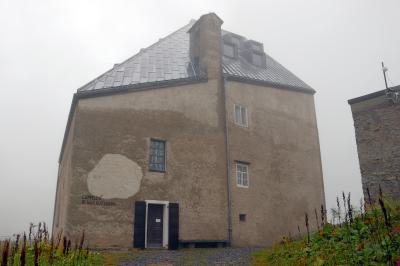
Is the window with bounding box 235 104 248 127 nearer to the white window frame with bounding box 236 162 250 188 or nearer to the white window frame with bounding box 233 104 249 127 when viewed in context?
the white window frame with bounding box 233 104 249 127

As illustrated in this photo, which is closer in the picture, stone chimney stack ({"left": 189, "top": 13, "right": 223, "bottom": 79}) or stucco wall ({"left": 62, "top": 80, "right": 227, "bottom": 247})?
stucco wall ({"left": 62, "top": 80, "right": 227, "bottom": 247})

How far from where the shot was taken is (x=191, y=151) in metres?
18.9

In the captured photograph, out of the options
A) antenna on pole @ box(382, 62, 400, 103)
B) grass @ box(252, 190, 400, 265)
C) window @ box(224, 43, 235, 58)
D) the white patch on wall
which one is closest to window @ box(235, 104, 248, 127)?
window @ box(224, 43, 235, 58)

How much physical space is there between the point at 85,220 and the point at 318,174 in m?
14.6

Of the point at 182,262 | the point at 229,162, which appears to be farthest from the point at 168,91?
the point at 182,262

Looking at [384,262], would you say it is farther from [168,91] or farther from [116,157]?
[168,91]

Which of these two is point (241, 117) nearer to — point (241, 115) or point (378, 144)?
point (241, 115)

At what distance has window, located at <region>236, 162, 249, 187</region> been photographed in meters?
20.2

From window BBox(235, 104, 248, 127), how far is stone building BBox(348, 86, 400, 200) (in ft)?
23.6

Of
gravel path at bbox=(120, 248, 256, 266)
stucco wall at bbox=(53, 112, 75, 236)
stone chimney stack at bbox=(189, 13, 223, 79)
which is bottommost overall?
gravel path at bbox=(120, 248, 256, 266)

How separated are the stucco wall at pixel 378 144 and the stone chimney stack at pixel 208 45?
8.51 metres

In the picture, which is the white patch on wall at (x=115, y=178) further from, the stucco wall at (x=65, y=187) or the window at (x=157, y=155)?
the stucco wall at (x=65, y=187)

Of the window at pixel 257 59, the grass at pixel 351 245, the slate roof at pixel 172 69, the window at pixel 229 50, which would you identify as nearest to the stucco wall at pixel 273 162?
the slate roof at pixel 172 69

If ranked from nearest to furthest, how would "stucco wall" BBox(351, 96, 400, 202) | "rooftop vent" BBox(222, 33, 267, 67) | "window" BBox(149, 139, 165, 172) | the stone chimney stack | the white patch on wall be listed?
"stucco wall" BBox(351, 96, 400, 202) → the white patch on wall → "window" BBox(149, 139, 165, 172) → the stone chimney stack → "rooftop vent" BBox(222, 33, 267, 67)
